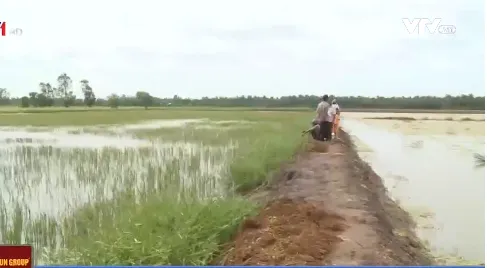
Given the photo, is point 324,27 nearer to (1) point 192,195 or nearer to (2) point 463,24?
(2) point 463,24

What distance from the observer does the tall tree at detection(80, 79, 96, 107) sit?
2.29m

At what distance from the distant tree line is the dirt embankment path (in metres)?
0.62

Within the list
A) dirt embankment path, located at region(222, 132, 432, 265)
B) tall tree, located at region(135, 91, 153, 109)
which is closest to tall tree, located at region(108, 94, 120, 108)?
tall tree, located at region(135, 91, 153, 109)

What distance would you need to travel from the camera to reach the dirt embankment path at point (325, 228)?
6.82ft

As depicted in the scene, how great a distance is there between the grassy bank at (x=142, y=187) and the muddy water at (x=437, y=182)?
2.60 feet

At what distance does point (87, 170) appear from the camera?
2.93 metres

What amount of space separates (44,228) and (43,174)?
0.55m

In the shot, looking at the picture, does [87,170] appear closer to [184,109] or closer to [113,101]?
[113,101]

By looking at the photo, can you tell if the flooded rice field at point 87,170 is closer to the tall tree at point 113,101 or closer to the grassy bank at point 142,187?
the grassy bank at point 142,187

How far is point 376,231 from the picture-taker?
2.46 meters

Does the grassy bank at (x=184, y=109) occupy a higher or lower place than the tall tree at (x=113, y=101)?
lower

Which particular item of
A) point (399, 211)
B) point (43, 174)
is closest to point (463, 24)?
point (399, 211)

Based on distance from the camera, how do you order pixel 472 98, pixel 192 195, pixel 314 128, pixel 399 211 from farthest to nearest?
pixel 399 211
pixel 314 128
pixel 192 195
pixel 472 98

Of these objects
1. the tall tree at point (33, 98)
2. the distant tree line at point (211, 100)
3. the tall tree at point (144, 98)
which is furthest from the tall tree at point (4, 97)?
the tall tree at point (144, 98)
